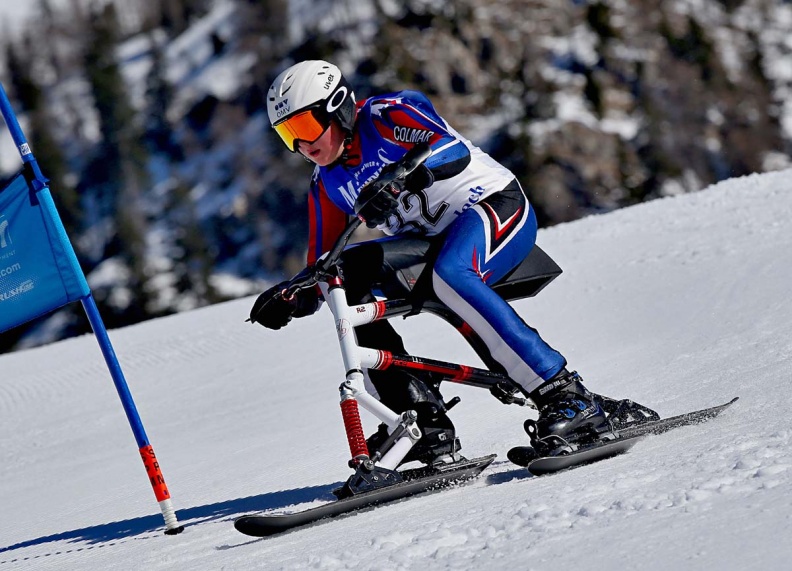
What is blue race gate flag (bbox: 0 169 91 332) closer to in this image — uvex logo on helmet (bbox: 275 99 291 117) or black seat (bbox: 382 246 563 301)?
uvex logo on helmet (bbox: 275 99 291 117)

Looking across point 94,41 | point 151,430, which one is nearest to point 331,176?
point 151,430

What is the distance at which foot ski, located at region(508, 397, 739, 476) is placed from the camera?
3971 millimetres

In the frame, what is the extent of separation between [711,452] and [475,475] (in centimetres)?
117

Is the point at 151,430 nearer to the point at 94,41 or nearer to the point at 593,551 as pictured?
the point at 593,551

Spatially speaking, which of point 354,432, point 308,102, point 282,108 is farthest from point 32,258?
point 354,432

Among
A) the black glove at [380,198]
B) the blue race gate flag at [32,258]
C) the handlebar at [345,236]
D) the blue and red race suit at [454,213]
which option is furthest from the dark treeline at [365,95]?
the black glove at [380,198]

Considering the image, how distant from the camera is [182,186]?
7862 centimetres

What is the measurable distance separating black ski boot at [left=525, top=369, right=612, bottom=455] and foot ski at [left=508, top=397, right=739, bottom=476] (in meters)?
0.08

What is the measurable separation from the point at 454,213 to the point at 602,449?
1.22m

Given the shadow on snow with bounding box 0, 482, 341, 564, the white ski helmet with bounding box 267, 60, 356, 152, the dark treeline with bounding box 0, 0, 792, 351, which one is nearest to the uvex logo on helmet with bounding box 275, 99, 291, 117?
the white ski helmet with bounding box 267, 60, 356, 152

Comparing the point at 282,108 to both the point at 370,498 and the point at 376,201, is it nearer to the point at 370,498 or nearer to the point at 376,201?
the point at 376,201

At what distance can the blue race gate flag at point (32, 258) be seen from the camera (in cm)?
491

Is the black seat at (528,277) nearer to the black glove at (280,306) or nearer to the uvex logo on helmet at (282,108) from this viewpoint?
the black glove at (280,306)

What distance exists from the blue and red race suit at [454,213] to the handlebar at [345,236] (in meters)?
0.13
